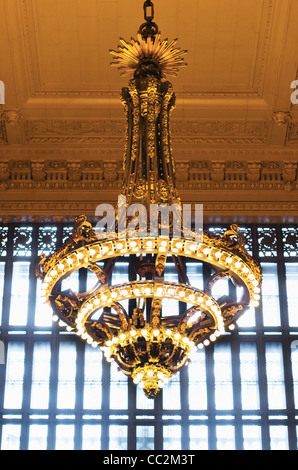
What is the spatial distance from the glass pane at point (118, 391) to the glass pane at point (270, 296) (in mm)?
2259

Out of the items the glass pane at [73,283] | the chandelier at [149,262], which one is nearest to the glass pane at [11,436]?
the glass pane at [73,283]

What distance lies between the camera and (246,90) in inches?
568

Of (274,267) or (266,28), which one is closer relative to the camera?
(266,28)

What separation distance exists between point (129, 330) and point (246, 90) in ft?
16.9

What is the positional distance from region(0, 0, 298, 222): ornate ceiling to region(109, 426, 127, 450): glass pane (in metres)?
3.39

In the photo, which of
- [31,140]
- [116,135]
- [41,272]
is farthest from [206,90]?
[41,272]

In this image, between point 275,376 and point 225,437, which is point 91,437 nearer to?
point 225,437

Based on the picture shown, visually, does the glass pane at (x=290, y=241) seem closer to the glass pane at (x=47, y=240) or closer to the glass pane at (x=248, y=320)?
the glass pane at (x=248, y=320)

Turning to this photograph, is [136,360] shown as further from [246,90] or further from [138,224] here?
[246,90]

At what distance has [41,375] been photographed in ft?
45.6

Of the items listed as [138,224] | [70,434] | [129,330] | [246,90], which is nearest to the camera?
[138,224]

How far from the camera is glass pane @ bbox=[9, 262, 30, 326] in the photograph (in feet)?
46.8

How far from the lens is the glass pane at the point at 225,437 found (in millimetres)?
13414
